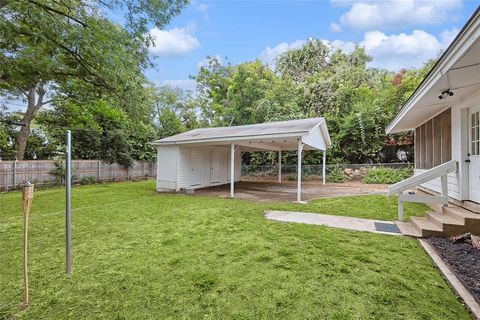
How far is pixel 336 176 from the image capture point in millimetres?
14203

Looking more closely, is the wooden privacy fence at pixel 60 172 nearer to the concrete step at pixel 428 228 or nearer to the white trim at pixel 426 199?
the white trim at pixel 426 199

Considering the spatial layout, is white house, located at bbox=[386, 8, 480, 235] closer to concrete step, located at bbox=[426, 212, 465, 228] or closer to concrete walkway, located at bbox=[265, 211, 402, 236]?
concrete step, located at bbox=[426, 212, 465, 228]

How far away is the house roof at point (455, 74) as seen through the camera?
2632 mm

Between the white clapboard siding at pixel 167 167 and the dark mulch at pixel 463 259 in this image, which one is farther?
the white clapboard siding at pixel 167 167

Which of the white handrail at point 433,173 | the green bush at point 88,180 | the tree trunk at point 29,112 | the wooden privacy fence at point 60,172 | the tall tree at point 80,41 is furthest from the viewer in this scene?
the green bush at point 88,180

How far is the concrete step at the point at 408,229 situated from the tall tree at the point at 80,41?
8374 millimetres

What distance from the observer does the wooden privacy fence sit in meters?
11.3

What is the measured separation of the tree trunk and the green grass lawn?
10977 millimetres

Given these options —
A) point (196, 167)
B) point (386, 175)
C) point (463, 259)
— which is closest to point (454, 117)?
point (463, 259)

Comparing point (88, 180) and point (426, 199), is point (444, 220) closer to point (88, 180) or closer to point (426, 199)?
point (426, 199)

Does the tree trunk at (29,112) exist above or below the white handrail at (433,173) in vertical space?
above

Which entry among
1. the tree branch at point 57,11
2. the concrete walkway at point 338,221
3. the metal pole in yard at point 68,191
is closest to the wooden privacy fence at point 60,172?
the tree branch at point 57,11

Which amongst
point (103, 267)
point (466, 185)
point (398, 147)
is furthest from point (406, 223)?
point (398, 147)

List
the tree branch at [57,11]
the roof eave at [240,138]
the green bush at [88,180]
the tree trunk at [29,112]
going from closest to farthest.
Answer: the tree branch at [57,11]
the roof eave at [240,138]
the tree trunk at [29,112]
the green bush at [88,180]
